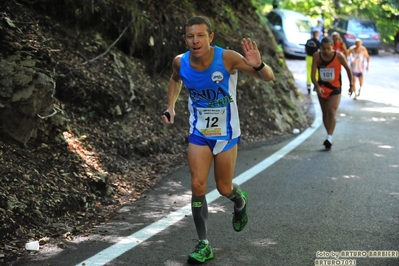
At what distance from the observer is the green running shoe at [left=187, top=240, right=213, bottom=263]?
18.0 feet

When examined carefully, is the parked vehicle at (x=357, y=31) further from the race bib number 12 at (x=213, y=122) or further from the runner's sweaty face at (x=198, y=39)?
the runner's sweaty face at (x=198, y=39)

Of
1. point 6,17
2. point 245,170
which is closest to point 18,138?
point 6,17

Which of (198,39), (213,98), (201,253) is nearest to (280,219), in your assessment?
(201,253)

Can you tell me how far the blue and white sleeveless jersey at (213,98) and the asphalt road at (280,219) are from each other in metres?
1.06

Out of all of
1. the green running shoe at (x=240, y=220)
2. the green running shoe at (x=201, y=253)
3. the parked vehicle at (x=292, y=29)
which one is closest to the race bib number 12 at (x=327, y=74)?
the green running shoe at (x=240, y=220)

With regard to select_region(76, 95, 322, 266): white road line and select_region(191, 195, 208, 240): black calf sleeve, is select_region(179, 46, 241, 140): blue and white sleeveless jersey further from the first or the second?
select_region(76, 95, 322, 266): white road line

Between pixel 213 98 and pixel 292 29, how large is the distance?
26151 mm

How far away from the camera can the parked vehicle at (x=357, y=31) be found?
3603cm

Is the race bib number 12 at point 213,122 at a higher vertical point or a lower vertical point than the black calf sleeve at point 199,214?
higher

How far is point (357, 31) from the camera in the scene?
3634 cm

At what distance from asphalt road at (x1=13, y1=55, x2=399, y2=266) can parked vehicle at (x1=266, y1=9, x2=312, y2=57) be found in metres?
20.0

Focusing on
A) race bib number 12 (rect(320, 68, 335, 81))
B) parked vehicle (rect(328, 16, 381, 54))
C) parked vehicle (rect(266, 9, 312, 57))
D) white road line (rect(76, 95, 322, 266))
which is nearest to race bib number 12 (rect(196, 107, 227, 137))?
white road line (rect(76, 95, 322, 266))

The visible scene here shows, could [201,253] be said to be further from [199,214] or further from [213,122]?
[213,122]

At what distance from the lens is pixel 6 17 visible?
8500 mm
